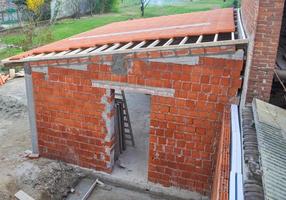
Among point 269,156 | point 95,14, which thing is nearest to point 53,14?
point 95,14

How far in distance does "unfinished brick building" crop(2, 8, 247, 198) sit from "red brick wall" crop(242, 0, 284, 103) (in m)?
0.32

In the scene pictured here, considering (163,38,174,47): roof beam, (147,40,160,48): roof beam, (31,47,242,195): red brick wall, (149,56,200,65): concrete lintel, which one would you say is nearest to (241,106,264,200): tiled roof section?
(31,47,242,195): red brick wall

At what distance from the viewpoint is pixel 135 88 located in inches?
283

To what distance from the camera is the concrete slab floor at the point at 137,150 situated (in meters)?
8.21

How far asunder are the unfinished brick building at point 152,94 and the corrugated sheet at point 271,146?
28.3 inches

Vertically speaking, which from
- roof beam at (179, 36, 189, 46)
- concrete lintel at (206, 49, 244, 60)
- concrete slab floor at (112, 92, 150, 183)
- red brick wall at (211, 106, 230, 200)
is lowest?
concrete slab floor at (112, 92, 150, 183)

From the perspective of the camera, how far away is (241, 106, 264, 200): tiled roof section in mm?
3752

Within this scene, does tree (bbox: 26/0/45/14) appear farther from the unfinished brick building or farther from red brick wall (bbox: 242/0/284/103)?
red brick wall (bbox: 242/0/284/103)

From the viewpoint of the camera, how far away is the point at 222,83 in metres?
6.50

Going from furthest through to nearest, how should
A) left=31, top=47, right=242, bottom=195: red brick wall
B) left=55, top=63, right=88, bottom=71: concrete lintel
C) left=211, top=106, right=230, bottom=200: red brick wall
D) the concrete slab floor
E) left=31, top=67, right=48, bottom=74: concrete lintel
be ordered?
the concrete slab floor < left=31, top=67, right=48, bottom=74: concrete lintel < left=55, top=63, right=88, bottom=71: concrete lintel < left=31, top=47, right=242, bottom=195: red brick wall < left=211, top=106, right=230, bottom=200: red brick wall

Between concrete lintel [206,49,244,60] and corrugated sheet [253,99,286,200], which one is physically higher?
concrete lintel [206,49,244,60]

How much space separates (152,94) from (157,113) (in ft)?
1.48

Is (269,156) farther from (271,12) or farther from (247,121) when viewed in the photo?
(271,12)

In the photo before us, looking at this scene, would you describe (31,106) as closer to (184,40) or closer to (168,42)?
(168,42)
